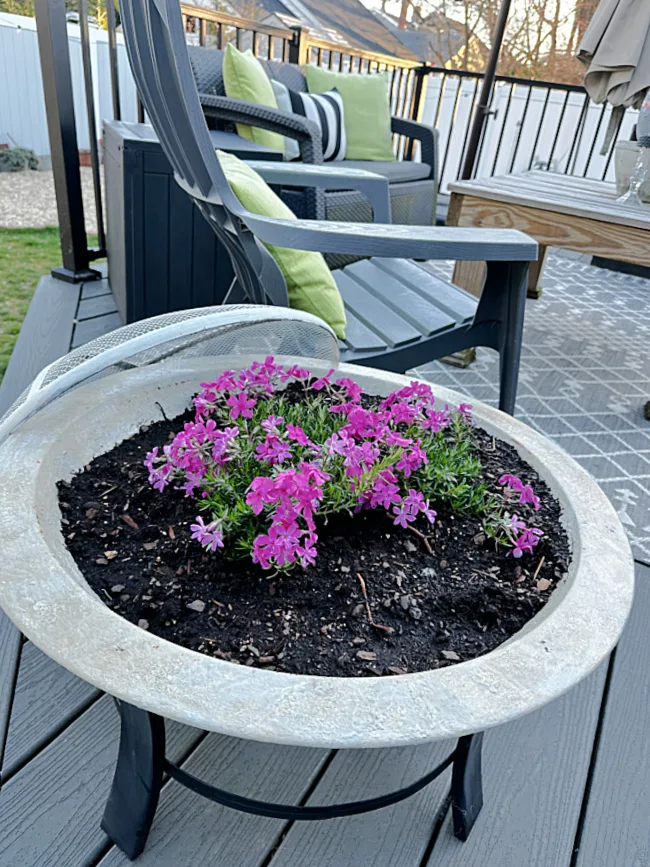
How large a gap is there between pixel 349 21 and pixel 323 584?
10893 mm

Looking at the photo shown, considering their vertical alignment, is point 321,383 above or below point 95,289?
above

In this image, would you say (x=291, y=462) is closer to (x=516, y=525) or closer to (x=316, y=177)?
(x=516, y=525)

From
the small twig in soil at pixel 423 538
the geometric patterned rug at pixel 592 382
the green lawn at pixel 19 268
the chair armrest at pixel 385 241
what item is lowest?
the green lawn at pixel 19 268

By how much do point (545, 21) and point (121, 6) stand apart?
22.7 ft

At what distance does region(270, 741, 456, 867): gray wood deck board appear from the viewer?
88 centimetres

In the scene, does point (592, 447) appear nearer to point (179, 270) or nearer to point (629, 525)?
point (629, 525)

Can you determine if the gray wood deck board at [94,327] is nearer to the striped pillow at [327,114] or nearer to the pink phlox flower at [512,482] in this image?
the striped pillow at [327,114]

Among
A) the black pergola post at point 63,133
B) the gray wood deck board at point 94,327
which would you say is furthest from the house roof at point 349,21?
the gray wood deck board at point 94,327

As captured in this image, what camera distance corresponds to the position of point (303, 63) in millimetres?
4637

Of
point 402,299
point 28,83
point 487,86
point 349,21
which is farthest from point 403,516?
point 349,21

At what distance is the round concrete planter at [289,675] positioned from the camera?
494 mm

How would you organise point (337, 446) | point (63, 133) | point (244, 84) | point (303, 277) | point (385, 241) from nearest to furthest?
point (337, 446) < point (385, 241) < point (303, 277) < point (63, 133) < point (244, 84)

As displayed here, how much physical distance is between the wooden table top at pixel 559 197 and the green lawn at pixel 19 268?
1.97 m

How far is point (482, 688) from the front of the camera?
532mm
